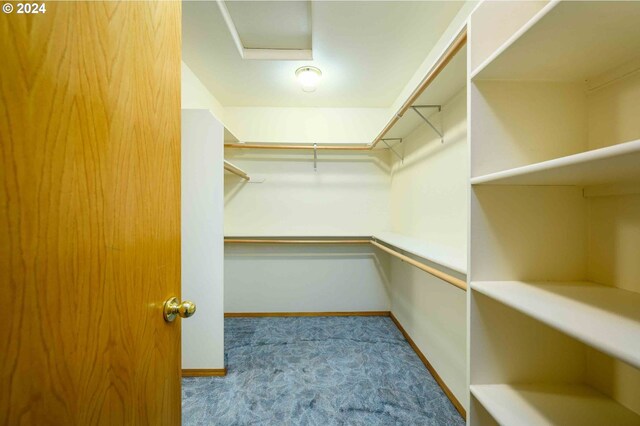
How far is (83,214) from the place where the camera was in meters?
0.45

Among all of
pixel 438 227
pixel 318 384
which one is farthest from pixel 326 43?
pixel 318 384

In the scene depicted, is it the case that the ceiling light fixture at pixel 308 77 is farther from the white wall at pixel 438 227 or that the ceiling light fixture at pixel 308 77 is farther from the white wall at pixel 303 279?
the white wall at pixel 303 279

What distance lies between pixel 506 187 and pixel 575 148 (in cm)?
27

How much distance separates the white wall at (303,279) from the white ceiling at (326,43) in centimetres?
164

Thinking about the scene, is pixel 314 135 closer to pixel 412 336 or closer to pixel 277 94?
pixel 277 94

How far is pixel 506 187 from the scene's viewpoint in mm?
815

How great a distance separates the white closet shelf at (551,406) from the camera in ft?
2.23

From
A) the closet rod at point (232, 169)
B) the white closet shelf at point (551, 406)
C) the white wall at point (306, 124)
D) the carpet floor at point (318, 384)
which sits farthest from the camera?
the white wall at point (306, 124)

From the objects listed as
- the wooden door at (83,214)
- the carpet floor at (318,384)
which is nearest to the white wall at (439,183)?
the carpet floor at (318,384)

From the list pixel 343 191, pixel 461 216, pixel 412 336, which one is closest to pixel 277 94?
pixel 343 191

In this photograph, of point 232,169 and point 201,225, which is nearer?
point 201,225

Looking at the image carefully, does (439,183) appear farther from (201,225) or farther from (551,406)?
(201,225)

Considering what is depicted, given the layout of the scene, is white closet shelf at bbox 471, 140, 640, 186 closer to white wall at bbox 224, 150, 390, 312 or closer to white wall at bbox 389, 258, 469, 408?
white wall at bbox 389, 258, 469, 408

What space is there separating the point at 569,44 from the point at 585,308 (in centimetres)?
71
